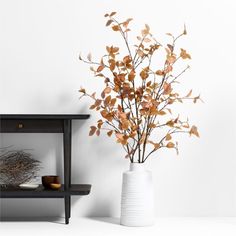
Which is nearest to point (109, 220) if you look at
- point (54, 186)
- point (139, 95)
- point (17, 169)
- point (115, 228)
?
point (115, 228)

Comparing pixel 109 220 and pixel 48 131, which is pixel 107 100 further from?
pixel 109 220

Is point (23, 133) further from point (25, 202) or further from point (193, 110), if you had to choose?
Result: point (193, 110)

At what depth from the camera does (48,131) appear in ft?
7.23

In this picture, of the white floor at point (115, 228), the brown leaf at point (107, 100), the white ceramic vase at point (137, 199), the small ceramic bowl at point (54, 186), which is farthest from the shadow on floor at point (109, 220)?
the brown leaf at point (107, 100)

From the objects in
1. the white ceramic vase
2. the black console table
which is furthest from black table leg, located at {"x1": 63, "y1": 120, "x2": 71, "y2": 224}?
the white ceramic vase

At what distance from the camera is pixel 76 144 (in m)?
2.37

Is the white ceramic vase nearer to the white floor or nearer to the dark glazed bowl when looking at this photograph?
the white floor

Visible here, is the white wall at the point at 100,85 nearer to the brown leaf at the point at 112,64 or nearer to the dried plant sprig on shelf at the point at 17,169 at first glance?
the dried plant sprig on shelf at the point at 17,169

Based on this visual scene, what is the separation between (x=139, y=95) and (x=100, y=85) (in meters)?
0.27

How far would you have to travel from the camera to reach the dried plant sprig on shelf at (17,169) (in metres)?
2.18

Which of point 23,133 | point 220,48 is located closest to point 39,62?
point 23,133

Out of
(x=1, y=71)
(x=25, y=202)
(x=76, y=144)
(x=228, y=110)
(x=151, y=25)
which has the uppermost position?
(x=151, y=25)

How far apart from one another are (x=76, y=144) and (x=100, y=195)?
265 millimetres

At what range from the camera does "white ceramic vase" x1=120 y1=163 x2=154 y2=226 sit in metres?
2.11
